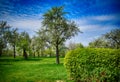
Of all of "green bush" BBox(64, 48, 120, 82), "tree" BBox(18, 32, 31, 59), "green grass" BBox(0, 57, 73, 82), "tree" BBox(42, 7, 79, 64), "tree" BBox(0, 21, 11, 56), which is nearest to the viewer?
"green bush" BBox(64, 48, 120, 82)

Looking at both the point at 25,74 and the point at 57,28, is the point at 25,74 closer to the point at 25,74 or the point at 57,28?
the point at 25,74

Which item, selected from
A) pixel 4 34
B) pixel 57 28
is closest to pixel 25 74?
pixel 4 34

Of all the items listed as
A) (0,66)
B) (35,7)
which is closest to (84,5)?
(35,7)

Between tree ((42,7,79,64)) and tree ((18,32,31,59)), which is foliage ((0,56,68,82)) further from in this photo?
tree ((42,7,79,64))

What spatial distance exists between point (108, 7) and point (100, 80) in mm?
3713

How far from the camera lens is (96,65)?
5.90 metres

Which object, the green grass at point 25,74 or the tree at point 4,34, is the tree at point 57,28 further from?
the tree at point 4,34

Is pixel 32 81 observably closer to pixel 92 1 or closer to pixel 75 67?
pixel 75 67

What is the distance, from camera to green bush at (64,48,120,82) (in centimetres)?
580

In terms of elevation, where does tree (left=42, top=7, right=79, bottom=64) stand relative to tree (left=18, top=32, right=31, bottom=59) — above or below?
above

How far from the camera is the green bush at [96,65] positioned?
5801 mm

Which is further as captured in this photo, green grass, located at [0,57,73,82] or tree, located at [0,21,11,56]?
tree, located at [0,21,11,56]

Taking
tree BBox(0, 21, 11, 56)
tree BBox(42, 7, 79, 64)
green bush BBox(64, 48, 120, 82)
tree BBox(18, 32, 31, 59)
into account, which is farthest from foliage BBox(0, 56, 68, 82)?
tree BBox(42, 7, 79, 64)

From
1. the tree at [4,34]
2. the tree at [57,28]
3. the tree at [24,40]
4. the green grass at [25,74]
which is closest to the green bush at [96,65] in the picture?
the green grass at [25,74]
